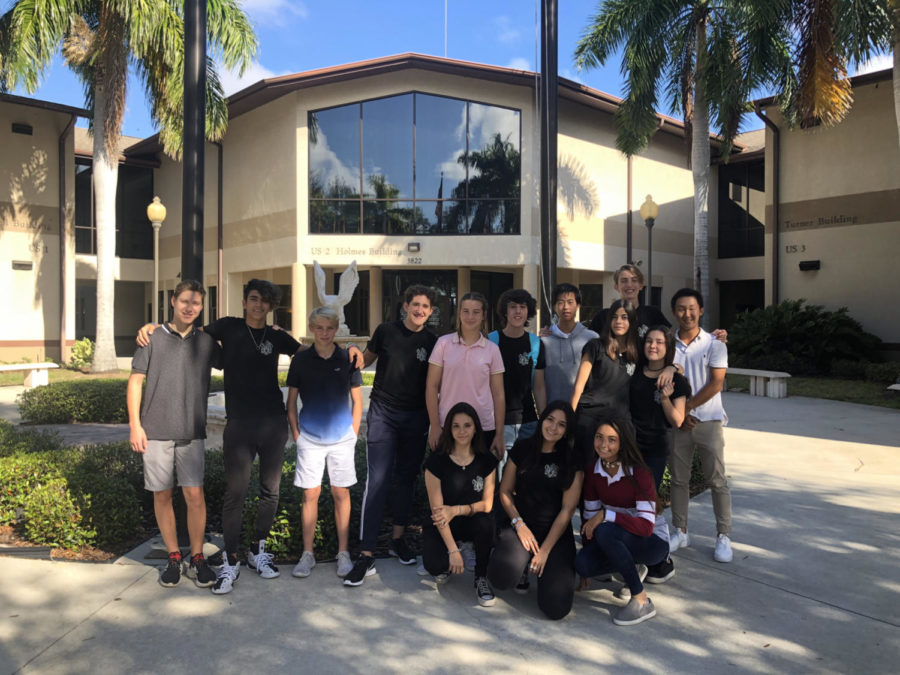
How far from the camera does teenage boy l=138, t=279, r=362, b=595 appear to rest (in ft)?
13.0

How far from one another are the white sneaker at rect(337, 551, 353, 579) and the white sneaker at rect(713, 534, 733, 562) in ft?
7.67

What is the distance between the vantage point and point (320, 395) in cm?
407

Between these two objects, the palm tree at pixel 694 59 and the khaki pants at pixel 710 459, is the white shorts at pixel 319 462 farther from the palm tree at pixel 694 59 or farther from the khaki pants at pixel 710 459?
the palm tree at pixel 694 59

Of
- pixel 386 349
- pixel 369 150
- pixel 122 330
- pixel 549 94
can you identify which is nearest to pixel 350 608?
pixel 386 349

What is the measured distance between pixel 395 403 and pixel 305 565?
44.1 inches

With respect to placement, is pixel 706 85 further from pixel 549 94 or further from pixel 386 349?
pixel 386 349

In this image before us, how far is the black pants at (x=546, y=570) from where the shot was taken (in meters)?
3.45

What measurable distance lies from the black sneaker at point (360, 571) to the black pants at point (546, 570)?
0.77 meters

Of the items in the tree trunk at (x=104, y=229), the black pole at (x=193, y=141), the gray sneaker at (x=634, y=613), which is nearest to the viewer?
the gray sneaker at (x=634, y=613)

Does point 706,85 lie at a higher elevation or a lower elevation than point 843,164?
higher

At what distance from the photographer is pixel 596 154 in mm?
21516

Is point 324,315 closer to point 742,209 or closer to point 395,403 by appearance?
point 395,403

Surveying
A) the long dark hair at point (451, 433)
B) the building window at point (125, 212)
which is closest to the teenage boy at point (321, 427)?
the long dark hair at point (451, 433)

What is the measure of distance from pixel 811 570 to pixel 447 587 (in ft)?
7.43
